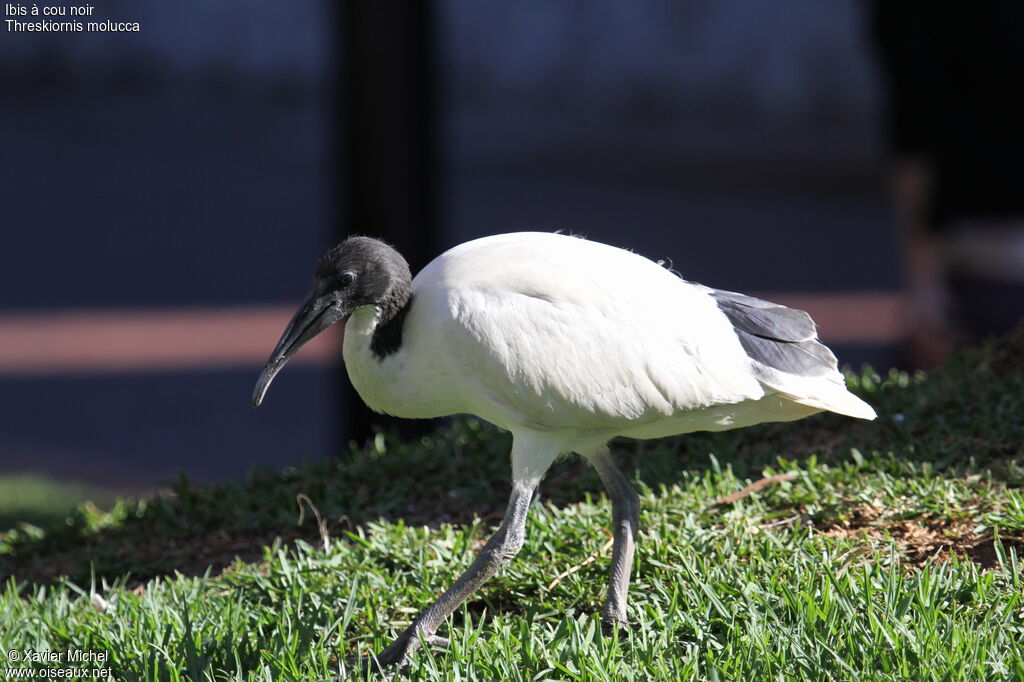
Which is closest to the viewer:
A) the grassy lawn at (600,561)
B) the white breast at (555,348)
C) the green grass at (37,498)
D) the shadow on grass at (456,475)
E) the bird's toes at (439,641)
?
the grassy lawn at (600,561)

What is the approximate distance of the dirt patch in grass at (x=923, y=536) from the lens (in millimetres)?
3721

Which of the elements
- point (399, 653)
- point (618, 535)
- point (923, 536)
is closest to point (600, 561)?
point (618, 535)

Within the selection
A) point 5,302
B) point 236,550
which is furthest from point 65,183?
point 236,550

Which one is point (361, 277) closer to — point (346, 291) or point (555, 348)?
point (346, 291)

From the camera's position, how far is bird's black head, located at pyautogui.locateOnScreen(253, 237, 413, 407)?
11.5 feet

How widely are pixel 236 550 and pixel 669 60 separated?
20.1m

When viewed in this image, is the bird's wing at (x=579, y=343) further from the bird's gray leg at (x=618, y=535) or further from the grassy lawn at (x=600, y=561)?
the grassy lawn at (x=600, y=561)

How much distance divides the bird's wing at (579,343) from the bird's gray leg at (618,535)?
325 millimetres

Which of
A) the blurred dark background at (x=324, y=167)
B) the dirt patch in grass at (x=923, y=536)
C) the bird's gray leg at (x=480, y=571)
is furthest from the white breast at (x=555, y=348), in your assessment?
the blurred dark background at (x=324, y=167)

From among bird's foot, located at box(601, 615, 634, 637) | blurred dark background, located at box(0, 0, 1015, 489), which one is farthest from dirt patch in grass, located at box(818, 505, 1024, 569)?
blurred dark background, located at box(0, 0, 1015, 489)

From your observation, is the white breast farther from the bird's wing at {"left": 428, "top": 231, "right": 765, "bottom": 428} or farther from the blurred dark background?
the blurred dark background

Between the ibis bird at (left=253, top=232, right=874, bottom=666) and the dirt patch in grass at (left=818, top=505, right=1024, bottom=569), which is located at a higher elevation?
the ibis bird at (left=253, top=232, right=874, bottom=666)

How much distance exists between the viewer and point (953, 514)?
12.7 feet

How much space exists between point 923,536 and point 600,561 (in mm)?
954
